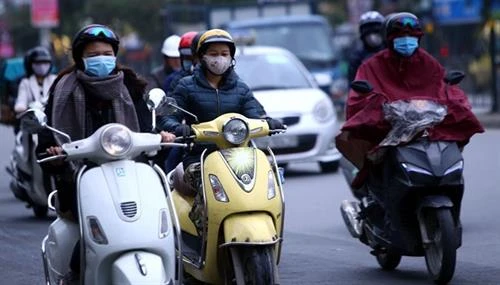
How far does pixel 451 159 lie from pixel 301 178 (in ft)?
31.4

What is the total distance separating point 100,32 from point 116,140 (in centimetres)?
82

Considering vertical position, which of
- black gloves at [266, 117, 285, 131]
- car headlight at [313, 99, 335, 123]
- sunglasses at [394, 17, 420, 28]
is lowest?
car headlight at [313, 99, 335, 123]

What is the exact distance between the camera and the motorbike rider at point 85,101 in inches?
311

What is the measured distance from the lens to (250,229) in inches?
312

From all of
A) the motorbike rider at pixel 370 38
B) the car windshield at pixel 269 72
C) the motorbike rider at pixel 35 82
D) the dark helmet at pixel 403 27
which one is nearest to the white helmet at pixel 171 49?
the motorbike rider at pixel 370 38

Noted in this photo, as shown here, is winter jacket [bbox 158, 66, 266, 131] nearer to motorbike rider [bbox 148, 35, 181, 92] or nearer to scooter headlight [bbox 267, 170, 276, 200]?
scooter headlight [bbox 267, 170, 276, 200]

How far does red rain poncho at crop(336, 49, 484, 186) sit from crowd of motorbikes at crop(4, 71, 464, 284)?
97 millimetres

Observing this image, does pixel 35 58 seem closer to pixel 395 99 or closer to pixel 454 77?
pixel 395 99

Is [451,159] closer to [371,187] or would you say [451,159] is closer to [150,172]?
[371,187]

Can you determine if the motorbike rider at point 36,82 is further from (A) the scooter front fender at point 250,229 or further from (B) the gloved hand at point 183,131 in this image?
(A) the scooter front fender at point 250,229

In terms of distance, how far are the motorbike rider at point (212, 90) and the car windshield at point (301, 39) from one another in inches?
853

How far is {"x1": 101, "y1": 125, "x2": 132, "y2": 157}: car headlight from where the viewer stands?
735 cm

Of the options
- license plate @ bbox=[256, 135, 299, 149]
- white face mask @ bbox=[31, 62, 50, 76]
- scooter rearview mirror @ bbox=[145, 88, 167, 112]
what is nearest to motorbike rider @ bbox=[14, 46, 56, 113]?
white face mask @ bbox=[31, 62, 50, 76]

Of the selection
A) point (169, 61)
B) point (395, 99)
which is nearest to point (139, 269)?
point (395, 99)
